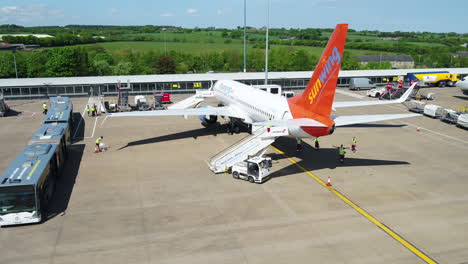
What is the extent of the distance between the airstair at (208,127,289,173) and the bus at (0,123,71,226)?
13344 millimetres

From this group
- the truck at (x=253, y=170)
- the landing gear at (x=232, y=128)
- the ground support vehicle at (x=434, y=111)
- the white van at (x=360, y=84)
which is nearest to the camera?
the truck at (x=253, y=170)

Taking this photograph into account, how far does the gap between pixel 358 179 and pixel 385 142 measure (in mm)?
13047

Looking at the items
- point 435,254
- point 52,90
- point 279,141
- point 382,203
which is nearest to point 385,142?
point 279,141

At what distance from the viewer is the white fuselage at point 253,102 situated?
1458 inches

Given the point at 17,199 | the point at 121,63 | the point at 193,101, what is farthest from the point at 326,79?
the point at 121,63

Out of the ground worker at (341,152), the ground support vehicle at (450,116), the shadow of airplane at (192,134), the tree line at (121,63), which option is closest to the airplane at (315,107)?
the ground worker at (341,152)

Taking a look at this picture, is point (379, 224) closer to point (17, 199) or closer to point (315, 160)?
point (315, 160)

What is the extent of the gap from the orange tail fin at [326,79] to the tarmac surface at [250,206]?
6.12 meters

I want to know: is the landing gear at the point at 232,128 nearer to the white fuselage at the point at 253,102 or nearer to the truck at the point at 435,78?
the white fuselage at the point at 253,102

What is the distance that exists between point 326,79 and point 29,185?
22.2 m

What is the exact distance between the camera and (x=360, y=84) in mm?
→ 80938

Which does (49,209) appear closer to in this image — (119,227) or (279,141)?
(119,227)

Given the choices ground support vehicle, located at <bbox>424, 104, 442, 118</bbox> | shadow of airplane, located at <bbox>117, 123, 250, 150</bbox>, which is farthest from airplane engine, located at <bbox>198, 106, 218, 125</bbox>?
ground support vehicle, located at <bbox>424, 104, 442, 118</bbox>

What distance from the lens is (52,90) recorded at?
2832 inches
